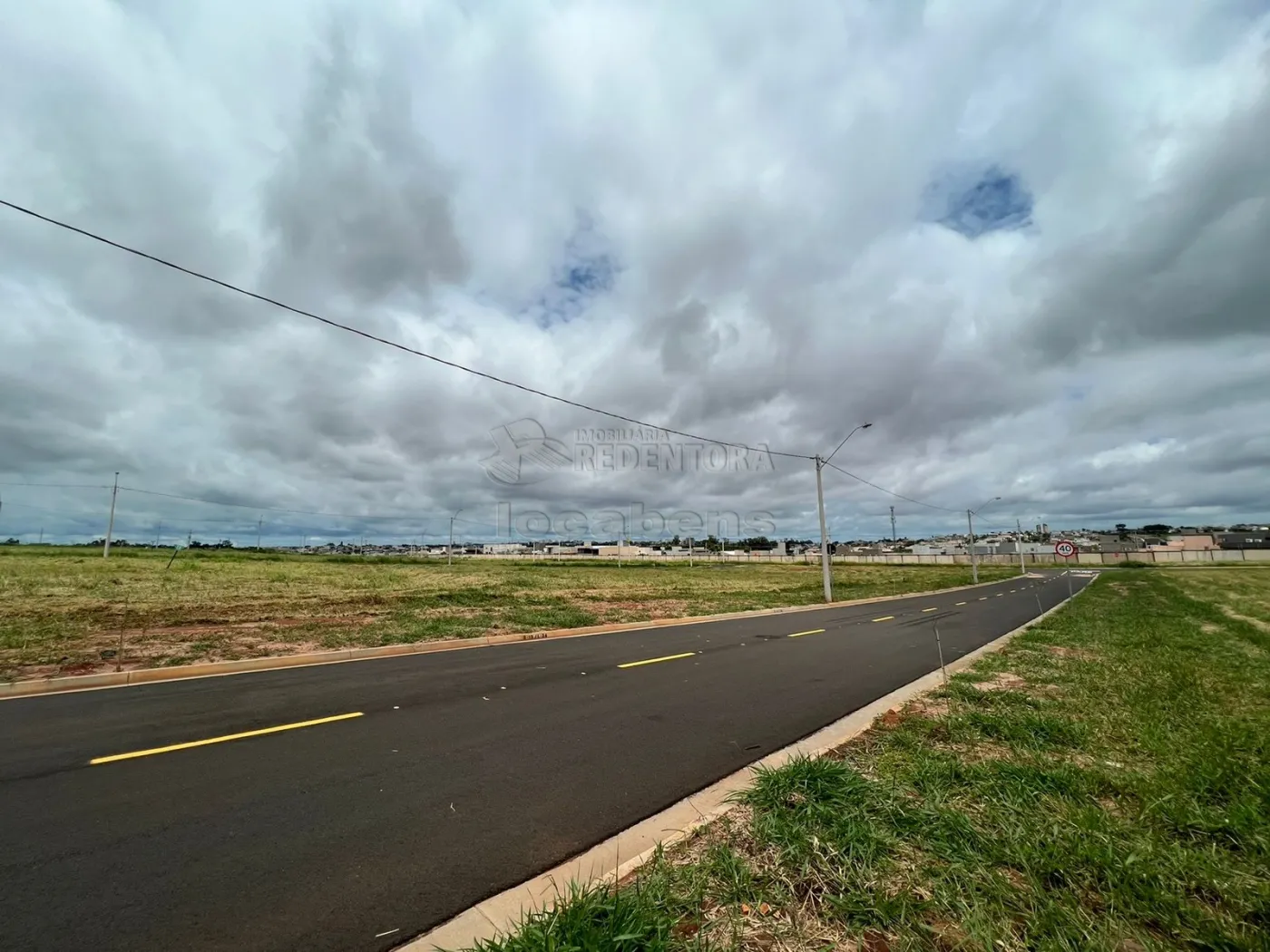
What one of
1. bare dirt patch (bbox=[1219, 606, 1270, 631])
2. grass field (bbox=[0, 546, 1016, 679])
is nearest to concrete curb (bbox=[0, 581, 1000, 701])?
grass field (bbox=[0, 546, 1016, 679])

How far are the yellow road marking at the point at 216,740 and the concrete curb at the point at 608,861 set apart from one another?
15.5ft

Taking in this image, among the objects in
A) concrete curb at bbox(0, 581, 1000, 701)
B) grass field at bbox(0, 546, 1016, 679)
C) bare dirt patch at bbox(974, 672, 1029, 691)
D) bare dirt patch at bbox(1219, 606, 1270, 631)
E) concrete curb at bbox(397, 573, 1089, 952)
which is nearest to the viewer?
concrete curb at bbox(397, 573, 1089, 952)

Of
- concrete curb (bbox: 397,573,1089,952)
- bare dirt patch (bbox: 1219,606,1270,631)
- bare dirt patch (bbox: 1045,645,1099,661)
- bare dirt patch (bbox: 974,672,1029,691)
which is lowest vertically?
bare dirt patch (bbox: 1219,606,1270,631)

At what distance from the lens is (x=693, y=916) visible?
297 cm

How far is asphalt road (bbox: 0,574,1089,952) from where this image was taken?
333 centimetres

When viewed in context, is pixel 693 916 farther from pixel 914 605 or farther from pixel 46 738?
pixel 914 605

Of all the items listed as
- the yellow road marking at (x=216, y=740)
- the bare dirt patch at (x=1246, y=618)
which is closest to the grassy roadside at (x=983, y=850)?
the yellow road marking at (x=216, y=740)

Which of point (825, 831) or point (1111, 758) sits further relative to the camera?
point (1111, 758)

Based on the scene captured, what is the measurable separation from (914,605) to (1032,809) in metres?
25.3

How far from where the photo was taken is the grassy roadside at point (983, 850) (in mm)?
2783

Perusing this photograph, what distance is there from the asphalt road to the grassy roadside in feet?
3.54

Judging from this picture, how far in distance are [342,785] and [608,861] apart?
281 cm

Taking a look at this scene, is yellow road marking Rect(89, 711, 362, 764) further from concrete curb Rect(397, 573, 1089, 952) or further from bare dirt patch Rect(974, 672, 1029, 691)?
bare dirt patch Rect(974, 672, 1029, 691)

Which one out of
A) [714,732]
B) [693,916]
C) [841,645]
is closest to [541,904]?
[693,916]
